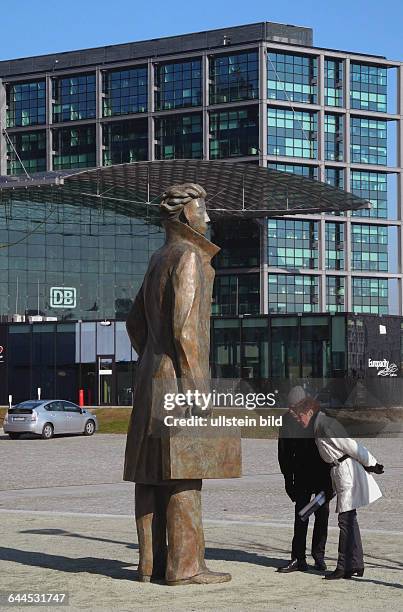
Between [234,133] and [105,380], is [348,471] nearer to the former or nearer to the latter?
[105,380]

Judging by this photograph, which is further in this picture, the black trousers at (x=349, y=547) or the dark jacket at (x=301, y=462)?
the dark jacket at (x=301, y=462)

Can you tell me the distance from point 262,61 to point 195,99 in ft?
21.7

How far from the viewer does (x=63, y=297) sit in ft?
278

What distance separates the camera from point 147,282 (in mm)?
10875

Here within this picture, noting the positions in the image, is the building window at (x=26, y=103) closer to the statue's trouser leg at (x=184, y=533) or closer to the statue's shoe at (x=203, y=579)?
the statue's trouser leg at (x=184, y=533)

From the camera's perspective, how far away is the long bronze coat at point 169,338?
10.3 meters

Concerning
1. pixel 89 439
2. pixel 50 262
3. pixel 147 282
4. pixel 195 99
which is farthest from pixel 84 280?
pixel 147 282

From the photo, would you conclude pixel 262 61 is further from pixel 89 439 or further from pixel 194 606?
pixel 194 606

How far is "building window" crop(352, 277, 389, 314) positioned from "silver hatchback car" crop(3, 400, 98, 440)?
5534 centimetres

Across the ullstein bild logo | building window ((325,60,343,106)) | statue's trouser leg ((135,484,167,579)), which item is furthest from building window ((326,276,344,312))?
statue's trouser leg ((135,484,167,579))

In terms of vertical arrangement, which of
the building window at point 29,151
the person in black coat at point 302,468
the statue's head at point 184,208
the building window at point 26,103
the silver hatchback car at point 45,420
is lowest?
the silver hatchback car at point 45,420

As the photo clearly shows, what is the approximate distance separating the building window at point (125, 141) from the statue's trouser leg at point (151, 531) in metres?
90.1

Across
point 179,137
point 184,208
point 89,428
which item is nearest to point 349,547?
point 184,208

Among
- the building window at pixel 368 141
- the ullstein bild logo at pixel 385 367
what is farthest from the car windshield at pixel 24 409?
the building window at pixel 368 141
